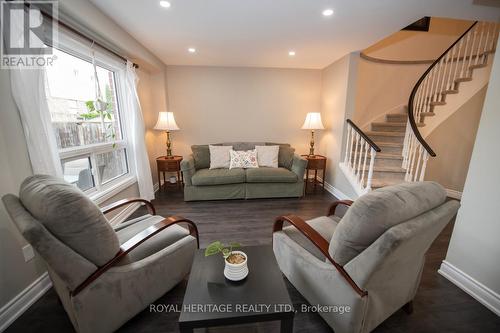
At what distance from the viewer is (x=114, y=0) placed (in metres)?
1.74

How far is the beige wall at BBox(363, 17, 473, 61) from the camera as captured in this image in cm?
363

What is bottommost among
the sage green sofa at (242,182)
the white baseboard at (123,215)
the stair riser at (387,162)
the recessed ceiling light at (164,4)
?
the white baseboard at (123,215)

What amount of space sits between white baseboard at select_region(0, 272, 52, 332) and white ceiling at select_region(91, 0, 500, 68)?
237 centimetres

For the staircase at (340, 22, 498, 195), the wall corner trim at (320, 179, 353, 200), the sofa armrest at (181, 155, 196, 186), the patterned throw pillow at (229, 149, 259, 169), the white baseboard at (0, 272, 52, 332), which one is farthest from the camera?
the patterned throw pillow at (229, 149, 259, 169)

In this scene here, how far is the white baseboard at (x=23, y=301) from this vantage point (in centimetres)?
123

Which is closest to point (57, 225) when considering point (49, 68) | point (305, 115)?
point (49, 68)

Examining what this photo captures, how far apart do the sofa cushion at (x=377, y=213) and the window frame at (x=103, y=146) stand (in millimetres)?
2293

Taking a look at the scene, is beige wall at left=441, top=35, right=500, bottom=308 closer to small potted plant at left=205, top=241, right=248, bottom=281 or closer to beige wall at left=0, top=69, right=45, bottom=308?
small potted plant at left=205, top=241, right=248, bottom=281

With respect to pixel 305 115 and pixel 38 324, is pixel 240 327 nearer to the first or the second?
pixel 38 324

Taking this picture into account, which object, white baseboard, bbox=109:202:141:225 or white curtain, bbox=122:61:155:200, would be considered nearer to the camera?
white baseboard, bbox=109:202:141:225

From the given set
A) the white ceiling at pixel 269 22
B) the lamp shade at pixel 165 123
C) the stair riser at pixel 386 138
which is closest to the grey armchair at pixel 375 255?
the white ceiling at pixel 269 22

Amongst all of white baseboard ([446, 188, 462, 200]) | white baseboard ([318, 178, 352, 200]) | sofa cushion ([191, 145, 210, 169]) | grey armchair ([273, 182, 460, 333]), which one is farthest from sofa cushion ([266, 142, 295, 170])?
white baseboard ([446, 188, 462, 200])

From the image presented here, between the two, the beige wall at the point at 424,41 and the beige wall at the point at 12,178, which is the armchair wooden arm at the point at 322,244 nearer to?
the beige wall at the point at 12,178

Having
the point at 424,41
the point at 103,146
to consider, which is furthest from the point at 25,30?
the point at 424,41
